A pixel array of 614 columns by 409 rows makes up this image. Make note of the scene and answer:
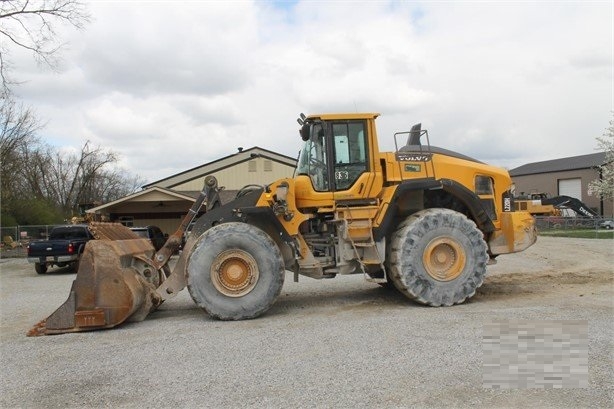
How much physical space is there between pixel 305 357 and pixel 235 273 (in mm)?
2700

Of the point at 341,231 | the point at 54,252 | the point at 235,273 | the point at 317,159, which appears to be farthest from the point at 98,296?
the point at 54,252

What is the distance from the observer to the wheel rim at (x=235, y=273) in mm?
8344

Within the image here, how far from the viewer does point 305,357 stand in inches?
236

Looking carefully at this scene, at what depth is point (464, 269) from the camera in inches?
349

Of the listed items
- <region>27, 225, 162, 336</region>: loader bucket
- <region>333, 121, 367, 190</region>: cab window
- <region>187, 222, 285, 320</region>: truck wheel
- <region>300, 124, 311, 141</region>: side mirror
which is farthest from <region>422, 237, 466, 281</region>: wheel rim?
<region>27, 225, 162, 336</region>: loader bucket

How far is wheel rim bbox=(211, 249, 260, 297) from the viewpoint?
8344 millimetres

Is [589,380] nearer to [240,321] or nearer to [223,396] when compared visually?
[223,396]

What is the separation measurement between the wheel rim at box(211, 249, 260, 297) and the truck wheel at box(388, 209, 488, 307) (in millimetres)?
2374

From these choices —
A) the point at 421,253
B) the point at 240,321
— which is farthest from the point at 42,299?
the point at 421,253

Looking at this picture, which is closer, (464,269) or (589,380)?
(589,380)

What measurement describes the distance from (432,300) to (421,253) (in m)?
0.79

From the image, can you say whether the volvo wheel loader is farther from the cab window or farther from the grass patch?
the grass patch

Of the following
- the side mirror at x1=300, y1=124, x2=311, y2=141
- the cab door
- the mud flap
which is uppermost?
the side mirror at x1=300, y1=124, x2=311, y2=141

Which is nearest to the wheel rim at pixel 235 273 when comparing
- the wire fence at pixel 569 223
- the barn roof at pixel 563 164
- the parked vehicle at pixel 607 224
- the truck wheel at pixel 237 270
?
the truck wheel at pixel 237 270
